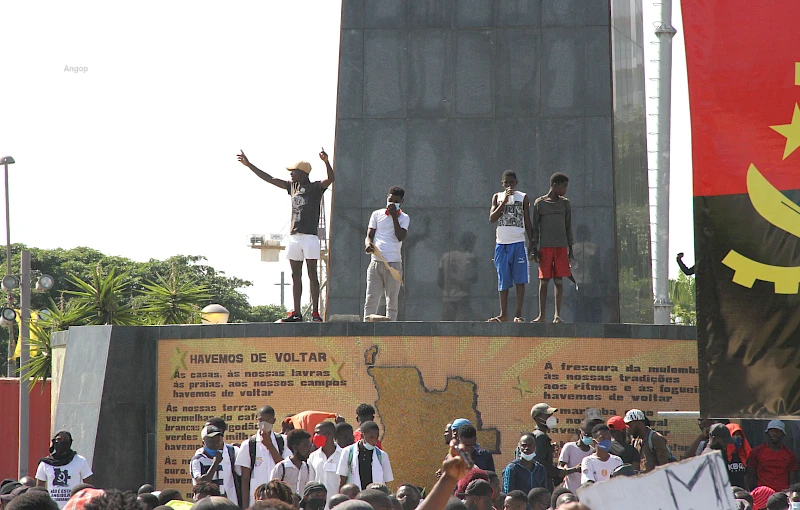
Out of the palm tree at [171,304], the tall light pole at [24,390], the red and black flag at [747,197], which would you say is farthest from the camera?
the tall light pole at [24,390]

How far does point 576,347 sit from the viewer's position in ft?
45.5

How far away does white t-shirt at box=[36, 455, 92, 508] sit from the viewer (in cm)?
1097

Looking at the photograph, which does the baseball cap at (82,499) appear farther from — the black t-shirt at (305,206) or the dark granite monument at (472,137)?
the dark granite monument at (472,137)

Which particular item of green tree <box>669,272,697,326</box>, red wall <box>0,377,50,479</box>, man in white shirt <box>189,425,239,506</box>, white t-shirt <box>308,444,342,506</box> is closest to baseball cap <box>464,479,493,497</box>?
white t-shirt <box>308,444,342,506</box>

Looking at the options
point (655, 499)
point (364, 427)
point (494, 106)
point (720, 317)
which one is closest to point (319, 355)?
point (364, 427)

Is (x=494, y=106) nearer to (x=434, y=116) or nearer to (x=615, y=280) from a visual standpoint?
(x=434, y=116)

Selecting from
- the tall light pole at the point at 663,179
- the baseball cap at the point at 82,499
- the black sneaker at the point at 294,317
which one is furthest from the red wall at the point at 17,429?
the baseball cap at the point at 82,499

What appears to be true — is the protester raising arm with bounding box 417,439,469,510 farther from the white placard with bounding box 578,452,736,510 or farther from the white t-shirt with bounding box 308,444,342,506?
the white t-shirt with bounding box 308,444,342,506

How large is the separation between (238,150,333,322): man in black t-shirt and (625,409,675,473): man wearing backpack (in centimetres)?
487

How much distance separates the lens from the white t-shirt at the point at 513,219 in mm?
14438

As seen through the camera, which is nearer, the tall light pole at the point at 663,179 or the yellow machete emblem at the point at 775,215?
the yellow machete emblem at the point at 775,215

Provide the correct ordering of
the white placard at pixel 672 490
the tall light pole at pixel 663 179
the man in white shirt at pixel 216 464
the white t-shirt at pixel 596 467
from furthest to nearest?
the tall light pole at pixel 663 179 < the white t-shirt at pixel 596 467 < the man in white shirt at pixel 216 464 < the white placard at pixel 672 490

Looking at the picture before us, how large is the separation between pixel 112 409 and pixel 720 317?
1002 cm

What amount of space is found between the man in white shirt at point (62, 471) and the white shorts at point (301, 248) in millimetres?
4424
